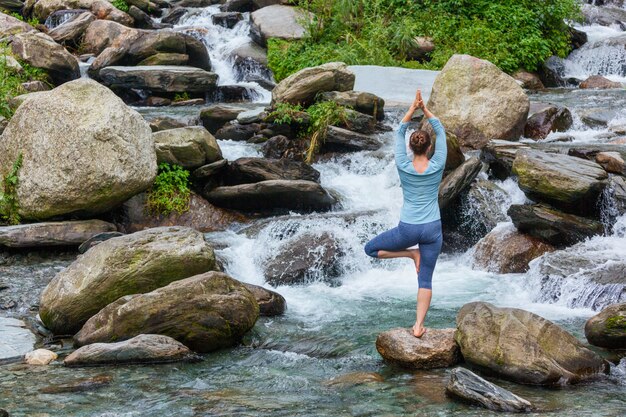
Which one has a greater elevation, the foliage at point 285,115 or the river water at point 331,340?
the foliage at point 285,115

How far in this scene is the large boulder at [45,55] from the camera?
67.2 ft

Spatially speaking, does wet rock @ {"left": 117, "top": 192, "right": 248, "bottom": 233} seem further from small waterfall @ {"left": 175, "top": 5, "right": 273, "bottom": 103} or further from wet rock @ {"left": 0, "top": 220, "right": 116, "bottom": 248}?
small waterfall @ {"left": 175, "top": 5, "right": 273, "bottom": 103}

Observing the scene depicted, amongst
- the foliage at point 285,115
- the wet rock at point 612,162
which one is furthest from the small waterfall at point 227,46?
the wet rock at point 612,162

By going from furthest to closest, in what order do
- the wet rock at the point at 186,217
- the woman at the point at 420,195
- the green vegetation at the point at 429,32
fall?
the green vegetation at the point at 429,32, the wet rock at the point at 186,217, the woman at the point at 420,195

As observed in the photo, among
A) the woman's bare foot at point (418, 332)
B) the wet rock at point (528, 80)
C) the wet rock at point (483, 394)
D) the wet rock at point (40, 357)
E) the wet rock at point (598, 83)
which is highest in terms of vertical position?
the wet rock at point (598, 83)

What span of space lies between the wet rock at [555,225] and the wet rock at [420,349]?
4.55 m

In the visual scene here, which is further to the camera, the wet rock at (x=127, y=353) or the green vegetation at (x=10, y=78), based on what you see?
the green vegetation at (x=10, y=78)

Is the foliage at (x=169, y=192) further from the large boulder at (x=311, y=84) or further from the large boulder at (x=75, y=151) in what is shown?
the large boulder at (x=311, y=84)

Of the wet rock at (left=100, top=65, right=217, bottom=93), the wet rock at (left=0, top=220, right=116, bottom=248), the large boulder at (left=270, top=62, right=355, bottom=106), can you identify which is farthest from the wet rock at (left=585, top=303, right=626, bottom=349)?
the wet rock at (left=100, top=65, right=217, bottom=93)

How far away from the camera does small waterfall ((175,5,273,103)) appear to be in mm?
22453

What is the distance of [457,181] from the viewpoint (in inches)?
517

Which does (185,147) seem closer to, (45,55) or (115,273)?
(115,273)

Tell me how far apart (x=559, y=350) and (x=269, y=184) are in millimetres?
6880

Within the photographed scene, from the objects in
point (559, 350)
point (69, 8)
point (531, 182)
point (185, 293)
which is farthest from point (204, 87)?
point (559, 350)
